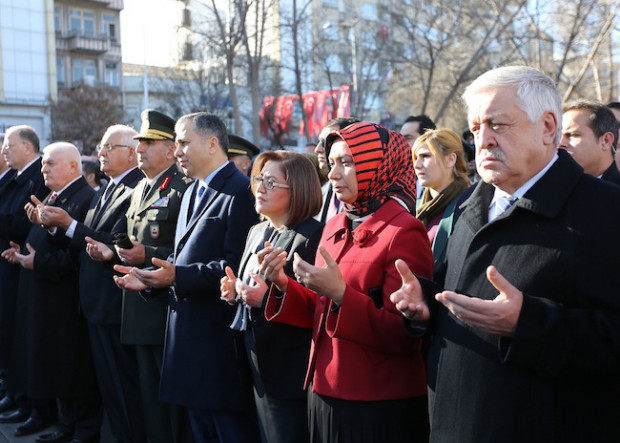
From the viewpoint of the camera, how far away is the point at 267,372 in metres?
3.16

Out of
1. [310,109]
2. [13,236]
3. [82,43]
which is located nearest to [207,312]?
[13,236]

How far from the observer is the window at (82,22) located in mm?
41906

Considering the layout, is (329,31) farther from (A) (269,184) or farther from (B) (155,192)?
(A) (269,184)

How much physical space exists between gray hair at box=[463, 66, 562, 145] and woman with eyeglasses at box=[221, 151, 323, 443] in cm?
130

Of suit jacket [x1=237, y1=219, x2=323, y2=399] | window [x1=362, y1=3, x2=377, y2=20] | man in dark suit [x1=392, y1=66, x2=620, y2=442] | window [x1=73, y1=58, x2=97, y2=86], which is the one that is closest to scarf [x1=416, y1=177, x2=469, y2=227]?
suit jacket [x1=237, y1=219, x2=323, y2=399]

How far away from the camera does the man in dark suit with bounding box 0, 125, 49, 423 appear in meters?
6.03

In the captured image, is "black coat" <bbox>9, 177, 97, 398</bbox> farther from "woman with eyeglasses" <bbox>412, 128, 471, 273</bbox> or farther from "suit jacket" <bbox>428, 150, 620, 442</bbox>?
"suit jacket" <bbox>428, 150, 620, 442</bbox>

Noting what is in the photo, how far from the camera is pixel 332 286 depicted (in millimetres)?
2348

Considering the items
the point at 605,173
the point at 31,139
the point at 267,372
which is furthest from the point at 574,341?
the point at 31,139

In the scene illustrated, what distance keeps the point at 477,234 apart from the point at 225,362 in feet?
7.17

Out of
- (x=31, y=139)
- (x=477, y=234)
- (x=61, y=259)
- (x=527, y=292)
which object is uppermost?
(x=31, y=139)

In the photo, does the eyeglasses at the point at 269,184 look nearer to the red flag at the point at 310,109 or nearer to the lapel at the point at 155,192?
the lapel at the point at 155,192

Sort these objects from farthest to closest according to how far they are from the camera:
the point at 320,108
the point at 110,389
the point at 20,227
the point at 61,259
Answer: the point at 320,108, the point at 20,227, the point at 61,259, the point at 110,389

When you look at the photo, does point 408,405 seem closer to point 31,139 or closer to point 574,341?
point 574,341
